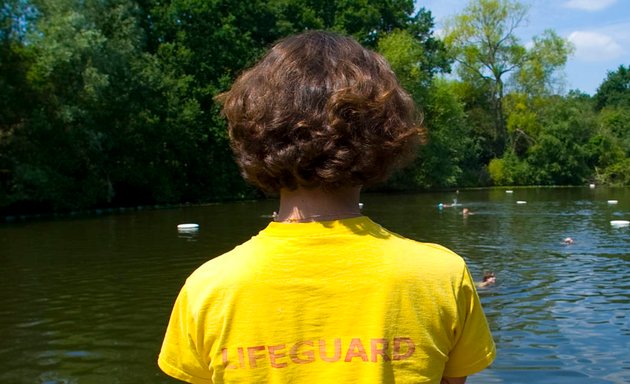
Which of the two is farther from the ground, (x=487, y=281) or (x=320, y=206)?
(x=320, y=206)

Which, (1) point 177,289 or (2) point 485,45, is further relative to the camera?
(2) point 485,45

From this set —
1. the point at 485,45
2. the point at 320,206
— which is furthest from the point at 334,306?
the point at 485,45

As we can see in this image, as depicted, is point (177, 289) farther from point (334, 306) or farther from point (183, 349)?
point (334, 306)

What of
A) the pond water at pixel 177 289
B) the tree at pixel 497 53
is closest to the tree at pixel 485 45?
the tree at pixel 497 53

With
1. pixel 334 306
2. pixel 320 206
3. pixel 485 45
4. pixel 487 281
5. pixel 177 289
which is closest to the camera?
pixel 334 306

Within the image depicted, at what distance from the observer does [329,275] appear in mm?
1490

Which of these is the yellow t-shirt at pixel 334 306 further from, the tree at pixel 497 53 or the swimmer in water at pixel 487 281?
the tree at pixel 497 53

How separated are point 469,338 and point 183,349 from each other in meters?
0.65

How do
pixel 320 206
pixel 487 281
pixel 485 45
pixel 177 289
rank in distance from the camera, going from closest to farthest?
1. pixel 320 206
2. pixel 487 281
3. pixel 177 289
4. pixel 485 45

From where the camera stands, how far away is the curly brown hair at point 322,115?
151 centimetres

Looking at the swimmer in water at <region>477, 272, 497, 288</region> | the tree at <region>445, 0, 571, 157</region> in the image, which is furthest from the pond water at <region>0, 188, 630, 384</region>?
the tree at <region>445, 0, 571, 157</region>

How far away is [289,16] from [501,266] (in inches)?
1478

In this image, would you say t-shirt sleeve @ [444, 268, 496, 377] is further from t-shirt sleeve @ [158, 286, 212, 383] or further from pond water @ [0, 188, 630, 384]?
pond water @ [0, 188, 630, 384]

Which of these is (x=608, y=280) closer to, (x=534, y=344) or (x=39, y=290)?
(x=534, y=344)
